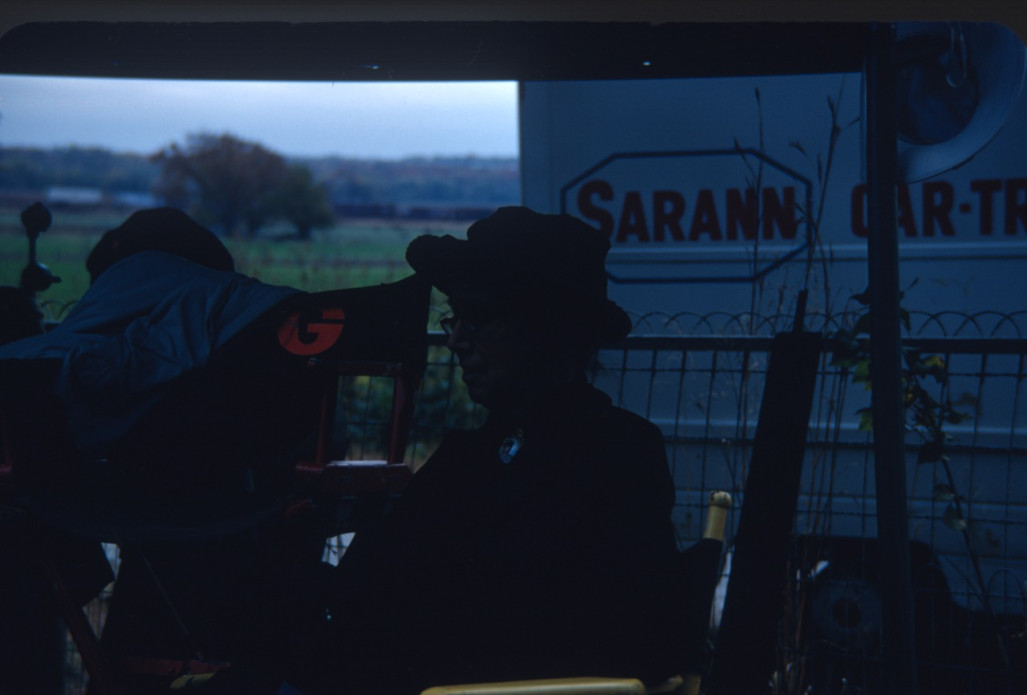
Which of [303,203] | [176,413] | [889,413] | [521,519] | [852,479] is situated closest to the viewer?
[521,519]

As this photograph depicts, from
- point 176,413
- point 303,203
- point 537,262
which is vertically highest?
point 303,203

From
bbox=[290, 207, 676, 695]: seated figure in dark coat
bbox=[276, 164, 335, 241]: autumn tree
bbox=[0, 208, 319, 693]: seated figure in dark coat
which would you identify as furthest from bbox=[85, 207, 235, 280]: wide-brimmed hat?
bbox=[290, 207, 676, 695]: seated figure in dark coat

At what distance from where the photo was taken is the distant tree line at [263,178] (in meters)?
1.78

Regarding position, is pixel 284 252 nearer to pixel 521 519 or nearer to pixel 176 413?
pixel 176 413

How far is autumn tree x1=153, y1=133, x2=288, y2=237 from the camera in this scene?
1861 millimetres

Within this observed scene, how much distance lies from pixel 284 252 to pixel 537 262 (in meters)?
0.48

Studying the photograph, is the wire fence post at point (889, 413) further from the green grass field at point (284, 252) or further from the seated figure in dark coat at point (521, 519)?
the green grass field at point (284, 252)

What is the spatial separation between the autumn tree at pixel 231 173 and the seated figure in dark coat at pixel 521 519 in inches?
10.7

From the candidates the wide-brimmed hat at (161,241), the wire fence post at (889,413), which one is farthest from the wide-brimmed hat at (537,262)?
the wide-brimmed hat at (161,241)

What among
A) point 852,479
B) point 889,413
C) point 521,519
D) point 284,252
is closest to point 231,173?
point 284,252

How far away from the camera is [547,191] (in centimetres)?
390

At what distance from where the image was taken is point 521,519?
1697 mm

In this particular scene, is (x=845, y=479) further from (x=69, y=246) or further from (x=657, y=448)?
(x=69, y=246)

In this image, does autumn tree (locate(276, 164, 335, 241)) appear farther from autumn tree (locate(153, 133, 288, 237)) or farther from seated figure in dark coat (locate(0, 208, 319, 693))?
seated figure in dark coat (locate(0, 208, 319, 693))
